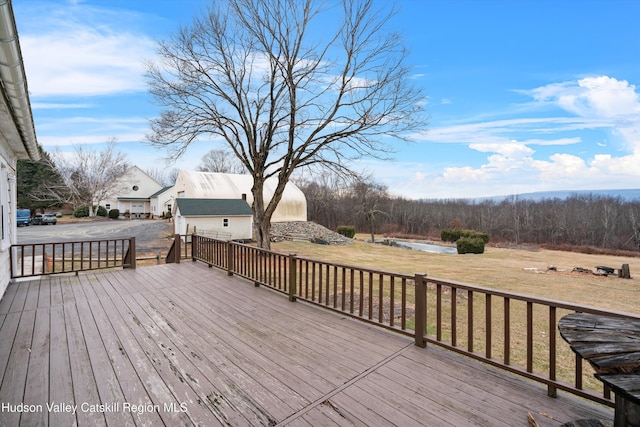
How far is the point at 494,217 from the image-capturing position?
3872 centimetres

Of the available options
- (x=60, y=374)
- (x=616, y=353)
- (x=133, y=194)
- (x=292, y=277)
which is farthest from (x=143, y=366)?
(x=133, y=194)

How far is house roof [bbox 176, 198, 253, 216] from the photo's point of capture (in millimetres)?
17688

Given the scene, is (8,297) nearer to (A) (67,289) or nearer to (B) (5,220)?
(A) (67,289)

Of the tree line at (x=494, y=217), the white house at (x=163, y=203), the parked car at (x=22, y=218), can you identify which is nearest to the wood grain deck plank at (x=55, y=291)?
the parked car at (x=22, y=218)

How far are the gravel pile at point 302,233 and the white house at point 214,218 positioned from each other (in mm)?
2670

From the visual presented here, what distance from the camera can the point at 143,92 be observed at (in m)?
11.4

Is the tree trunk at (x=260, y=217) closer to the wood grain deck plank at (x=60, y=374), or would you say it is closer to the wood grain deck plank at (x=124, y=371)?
the wood grain deck plank at (x=124, y=371)

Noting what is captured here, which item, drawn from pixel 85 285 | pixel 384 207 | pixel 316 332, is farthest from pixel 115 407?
pixel 384 207

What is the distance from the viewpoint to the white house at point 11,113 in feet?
6.70

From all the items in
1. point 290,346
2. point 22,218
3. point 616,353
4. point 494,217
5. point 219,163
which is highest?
point 219,163

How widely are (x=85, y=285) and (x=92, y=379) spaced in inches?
155

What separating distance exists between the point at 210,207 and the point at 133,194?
22.0 m

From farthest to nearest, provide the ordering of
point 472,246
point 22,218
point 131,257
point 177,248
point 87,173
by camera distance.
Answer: point 87,173
point 22,218
point 472,246
point 177,248
point 131,257

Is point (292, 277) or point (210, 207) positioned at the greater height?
point (210, 207)
